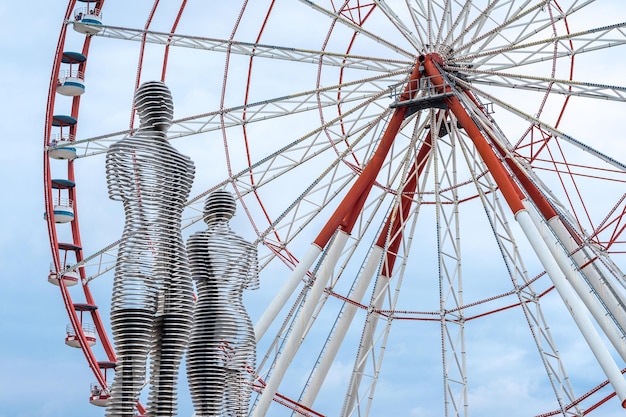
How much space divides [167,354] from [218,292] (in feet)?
6.69

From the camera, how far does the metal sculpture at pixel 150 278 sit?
18.3m

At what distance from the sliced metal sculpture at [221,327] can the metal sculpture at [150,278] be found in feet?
3.87

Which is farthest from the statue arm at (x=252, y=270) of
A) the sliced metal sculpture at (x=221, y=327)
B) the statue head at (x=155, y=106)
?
the statue head at (x=155, y=106)

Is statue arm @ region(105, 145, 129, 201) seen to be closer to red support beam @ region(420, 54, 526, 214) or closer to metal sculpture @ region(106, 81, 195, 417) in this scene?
metal sculpture @ region(106, 81, 195, 417)

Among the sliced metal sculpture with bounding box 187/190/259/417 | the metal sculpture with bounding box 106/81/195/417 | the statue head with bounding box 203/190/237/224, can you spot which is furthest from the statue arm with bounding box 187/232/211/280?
the metal sculpture with bounding box 106/81/195/417

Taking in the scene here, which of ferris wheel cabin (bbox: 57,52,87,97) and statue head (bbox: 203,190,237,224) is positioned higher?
ferris wheel cabin (bbox: 57,52,87,97)

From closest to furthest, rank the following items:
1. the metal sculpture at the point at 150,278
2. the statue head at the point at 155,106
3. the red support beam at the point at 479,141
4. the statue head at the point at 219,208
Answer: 1. the metal sculpture at the point at 150,278
2. the statue head at the point at 155,106
3. the statue head at the point at 219,208
4. the red support beam at the point at 479,141

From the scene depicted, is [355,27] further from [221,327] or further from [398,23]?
[221,327]

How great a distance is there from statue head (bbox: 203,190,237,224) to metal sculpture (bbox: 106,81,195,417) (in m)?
1.80

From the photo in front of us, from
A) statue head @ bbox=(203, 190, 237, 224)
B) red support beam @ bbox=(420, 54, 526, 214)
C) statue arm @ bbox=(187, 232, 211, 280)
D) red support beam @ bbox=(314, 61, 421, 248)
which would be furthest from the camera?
red support beam @ bbox=(314, 61, 421, 248)

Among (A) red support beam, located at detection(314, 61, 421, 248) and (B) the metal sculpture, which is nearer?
(B) the metal sculpture

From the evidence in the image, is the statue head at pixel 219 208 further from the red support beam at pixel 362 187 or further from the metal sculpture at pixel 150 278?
the red support beam at pixel 362 187

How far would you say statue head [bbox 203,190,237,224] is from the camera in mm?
21391

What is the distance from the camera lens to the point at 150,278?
61.2 feet
